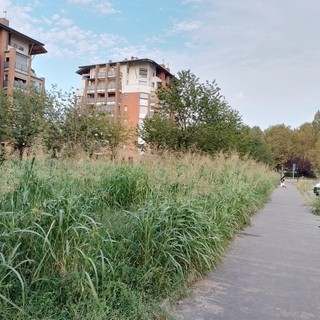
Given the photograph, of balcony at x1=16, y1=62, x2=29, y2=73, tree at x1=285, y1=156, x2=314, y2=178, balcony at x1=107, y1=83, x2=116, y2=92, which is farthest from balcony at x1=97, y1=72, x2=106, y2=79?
tree at x1=285, y1=156, x2=314, y2=178

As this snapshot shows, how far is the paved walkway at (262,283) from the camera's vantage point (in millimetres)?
3891

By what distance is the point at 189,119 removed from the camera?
1881 centimetres

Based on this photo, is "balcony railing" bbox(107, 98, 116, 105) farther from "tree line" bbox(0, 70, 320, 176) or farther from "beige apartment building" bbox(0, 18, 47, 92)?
"tree line" bbox(0, 70, 320, 176)

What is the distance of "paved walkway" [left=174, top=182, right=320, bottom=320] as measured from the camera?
3891mm

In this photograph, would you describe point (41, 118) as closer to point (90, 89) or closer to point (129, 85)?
point (129, 85)

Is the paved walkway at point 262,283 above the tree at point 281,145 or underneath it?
underneath

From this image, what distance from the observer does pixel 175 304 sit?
393 centimetres

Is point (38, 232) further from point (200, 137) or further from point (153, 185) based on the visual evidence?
point (200, 137)

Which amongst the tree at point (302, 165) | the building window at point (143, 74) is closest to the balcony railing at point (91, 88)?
the building window at point (143, 74)

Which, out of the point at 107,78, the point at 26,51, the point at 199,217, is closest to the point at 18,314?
the point at 199,217

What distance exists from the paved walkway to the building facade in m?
56.7

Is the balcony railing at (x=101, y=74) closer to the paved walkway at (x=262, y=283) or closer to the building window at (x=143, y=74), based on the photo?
the building window at (x=143, y=74)

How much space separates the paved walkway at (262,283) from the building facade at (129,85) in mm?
56680

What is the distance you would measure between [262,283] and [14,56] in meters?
48.2
